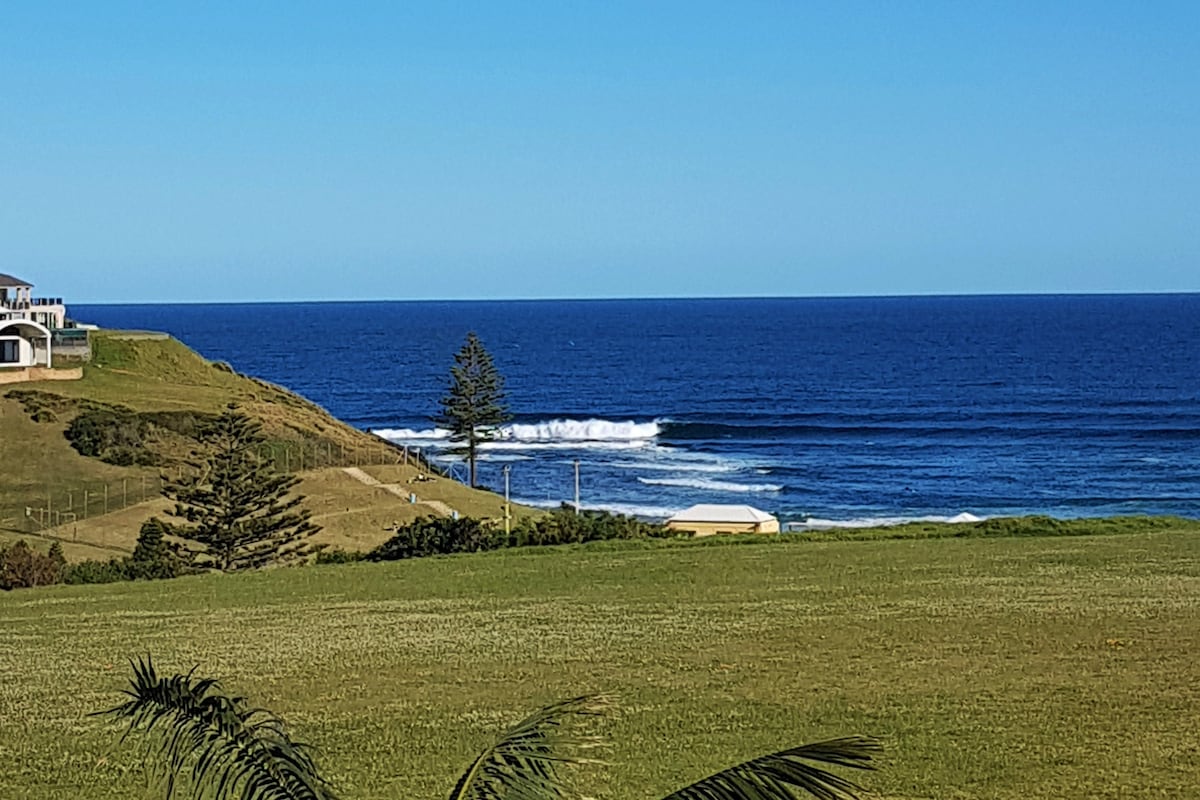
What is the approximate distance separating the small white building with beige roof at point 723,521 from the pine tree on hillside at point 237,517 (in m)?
8.22

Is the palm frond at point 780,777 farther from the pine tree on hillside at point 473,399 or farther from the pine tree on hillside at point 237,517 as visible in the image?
the pine tree on hillside at point 473,399

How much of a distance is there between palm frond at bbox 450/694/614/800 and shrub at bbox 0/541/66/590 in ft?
61.9

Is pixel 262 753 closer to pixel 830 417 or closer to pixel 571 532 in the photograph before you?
pixel 571 532

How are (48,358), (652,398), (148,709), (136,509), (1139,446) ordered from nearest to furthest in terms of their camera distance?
(148,709) < (136,509) < (48,358) < (1139,446) < (652,398)

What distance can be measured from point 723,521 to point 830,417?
47.3 metres

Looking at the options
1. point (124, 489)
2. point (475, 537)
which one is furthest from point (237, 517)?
point (475, 537)

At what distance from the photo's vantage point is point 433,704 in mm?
12961

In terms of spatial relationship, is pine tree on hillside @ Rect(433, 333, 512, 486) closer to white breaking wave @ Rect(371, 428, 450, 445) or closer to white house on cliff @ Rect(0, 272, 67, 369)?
white breaking wave @ Rect(371, 428, 450, 445)

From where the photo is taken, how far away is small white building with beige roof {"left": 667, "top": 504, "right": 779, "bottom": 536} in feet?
113

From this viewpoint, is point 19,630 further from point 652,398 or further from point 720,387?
point 720,387

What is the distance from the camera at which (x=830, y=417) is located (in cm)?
8112

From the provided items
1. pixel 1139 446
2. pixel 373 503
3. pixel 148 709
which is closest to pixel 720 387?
pixel 1139 446

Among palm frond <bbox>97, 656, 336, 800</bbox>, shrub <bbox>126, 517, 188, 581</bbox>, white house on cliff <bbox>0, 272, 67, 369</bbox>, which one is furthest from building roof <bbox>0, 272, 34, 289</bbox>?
palm frond <bbox>97, 656, 336, 800</bbox>

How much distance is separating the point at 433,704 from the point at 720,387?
8913cm
